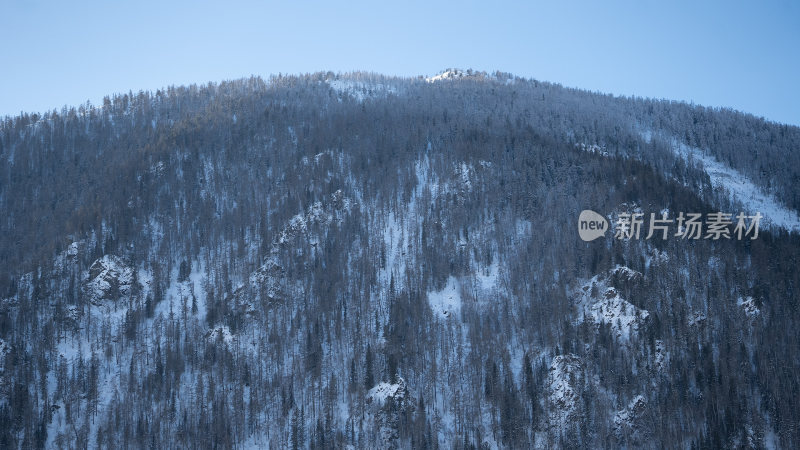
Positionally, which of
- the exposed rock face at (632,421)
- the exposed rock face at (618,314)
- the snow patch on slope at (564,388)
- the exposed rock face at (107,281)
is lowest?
the exposed rock face at (632,421)

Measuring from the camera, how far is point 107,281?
7219 inches

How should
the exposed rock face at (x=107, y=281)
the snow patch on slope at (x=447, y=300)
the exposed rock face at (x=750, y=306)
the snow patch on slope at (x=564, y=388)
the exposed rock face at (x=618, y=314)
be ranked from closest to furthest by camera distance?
the snow patch on slope at (x=564, y=388), the exposed rock face at (x=618, y=314), the exposed rock face at (x=750, y=306), the snow patch on slope at (x=447, y=300), the exposed rock face at (x=107, y=281)

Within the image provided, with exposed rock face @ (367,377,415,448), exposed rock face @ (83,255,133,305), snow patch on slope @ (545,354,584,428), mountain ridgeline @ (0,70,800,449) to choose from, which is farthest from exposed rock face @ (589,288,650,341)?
exposed rock face @ (83,255,133,305)

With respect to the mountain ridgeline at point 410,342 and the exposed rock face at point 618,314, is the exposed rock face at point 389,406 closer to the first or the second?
the mountain ridgeline at point 410,342

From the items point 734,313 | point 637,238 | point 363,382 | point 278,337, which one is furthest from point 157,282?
point 734,313

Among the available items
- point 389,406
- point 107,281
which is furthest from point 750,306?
point 107,281

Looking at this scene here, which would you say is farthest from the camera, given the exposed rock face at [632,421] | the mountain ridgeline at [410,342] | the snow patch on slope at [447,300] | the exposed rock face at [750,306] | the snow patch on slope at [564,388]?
the snow patch on slope at [447,300]

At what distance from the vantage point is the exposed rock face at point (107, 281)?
180375mm

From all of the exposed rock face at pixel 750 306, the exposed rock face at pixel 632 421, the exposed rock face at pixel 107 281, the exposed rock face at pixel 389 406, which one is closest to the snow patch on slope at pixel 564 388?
the exposed rock face at pixel 632 421

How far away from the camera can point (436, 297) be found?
178875 mm

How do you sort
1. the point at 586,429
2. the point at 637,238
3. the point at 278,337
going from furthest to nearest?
the point at 637,238 < the point at 278,337 < the point at 586,429

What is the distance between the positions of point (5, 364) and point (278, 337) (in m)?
59.6

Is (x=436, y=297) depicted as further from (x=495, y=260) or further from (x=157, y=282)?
(x=157, y=282)

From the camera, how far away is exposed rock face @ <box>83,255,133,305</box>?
592 feet
